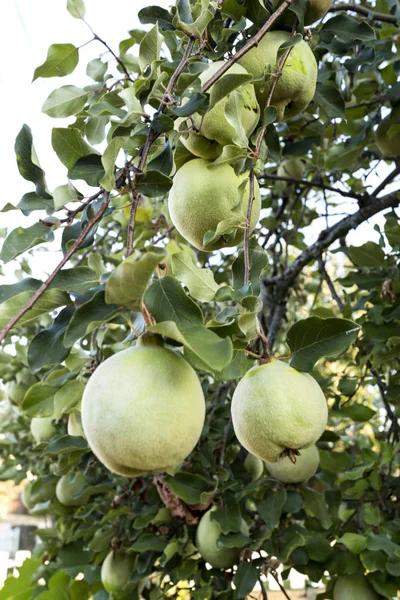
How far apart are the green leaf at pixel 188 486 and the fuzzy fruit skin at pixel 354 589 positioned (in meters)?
0.38

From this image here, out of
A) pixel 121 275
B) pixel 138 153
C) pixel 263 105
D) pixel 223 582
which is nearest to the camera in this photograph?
pixel 121 275

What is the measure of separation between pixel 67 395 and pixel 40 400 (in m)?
0.05

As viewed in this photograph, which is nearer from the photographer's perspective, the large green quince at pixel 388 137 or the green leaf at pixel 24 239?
the green leaf at pixel 24 239

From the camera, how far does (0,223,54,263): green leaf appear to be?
703 mm

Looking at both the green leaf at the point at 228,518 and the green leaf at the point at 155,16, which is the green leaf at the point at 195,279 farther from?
the green leaf at the point at 228,518

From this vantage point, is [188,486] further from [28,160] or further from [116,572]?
[28,160]

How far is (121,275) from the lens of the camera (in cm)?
51

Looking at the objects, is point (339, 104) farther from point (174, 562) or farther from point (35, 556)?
point (35, 556)

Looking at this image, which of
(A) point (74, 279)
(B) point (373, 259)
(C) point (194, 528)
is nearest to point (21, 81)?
(B) point (373, 259)

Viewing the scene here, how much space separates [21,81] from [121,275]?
267 cm

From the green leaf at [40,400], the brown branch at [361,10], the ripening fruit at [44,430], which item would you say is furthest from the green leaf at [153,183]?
the ripening fruit at [44,430]

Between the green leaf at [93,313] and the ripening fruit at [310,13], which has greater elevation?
the ripening fruit at [310,13]

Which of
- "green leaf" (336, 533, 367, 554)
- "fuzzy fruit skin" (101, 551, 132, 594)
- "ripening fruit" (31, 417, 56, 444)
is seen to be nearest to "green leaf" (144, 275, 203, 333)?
"green leaf" (336, 533, 367, 554)

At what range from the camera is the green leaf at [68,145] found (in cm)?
73
